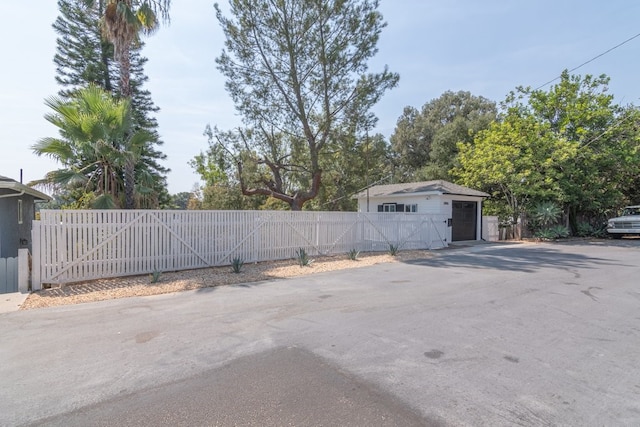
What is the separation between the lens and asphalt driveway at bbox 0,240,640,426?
9.39ft

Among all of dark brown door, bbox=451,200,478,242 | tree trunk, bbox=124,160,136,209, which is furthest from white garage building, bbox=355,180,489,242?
tree trunk, bbox=124,160,136,209

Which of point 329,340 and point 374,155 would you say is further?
point 374,155

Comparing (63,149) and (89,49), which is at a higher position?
(89,49)

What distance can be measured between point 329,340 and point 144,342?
2.35 metres

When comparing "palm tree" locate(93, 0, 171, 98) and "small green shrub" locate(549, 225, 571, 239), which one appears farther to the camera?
"small green shrub" locate(549, 225, 571, 239)

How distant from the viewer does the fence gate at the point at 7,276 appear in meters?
8.84

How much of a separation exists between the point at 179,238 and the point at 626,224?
77.9ft

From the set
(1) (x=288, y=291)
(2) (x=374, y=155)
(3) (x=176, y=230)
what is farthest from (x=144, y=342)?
(2) (x=374, y=155)

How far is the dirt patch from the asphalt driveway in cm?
60

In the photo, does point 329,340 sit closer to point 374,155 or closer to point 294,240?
point 294,240

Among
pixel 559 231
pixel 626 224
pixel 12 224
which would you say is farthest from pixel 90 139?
pixel 626 224

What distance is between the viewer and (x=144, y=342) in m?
4.39

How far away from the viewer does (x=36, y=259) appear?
7312mm

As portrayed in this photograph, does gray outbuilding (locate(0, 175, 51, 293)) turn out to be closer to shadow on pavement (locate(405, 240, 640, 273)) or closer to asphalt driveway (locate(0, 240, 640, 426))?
asphalt driveway (locate(0, 240, 640, 426))
